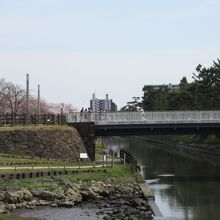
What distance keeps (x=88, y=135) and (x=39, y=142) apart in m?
7.07

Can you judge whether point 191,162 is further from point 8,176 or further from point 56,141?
point 8,176

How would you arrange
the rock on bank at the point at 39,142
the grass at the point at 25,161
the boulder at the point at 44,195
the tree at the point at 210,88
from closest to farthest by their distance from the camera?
1. the boulder at the point at 44,195
2. the grass at the point at 25,161
3. the rock on bank at the point at 39,142
4. the tree at the point at 210,88

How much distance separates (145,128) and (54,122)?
Result: 389 inches

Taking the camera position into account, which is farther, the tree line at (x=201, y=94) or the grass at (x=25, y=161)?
the tree line at (x=201, y=94)

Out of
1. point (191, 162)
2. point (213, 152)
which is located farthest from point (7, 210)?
point (213, 152)

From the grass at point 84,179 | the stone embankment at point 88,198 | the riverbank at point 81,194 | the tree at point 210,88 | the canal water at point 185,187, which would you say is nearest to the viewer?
the stone embankment at point 88,198

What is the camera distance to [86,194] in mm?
35562

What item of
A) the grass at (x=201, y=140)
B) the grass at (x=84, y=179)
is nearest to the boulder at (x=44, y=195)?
the grass at (x=84, y=179)

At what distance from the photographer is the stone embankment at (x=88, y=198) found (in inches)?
1232

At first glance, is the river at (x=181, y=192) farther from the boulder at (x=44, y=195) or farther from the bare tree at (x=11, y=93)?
the bare tree at (x=11, y=93)

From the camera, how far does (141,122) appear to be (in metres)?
58.4

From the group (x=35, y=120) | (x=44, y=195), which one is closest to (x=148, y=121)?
(x=35, y=120)

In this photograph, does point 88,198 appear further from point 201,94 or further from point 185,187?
point 201,94

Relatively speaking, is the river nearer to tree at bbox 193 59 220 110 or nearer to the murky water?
the murky water
